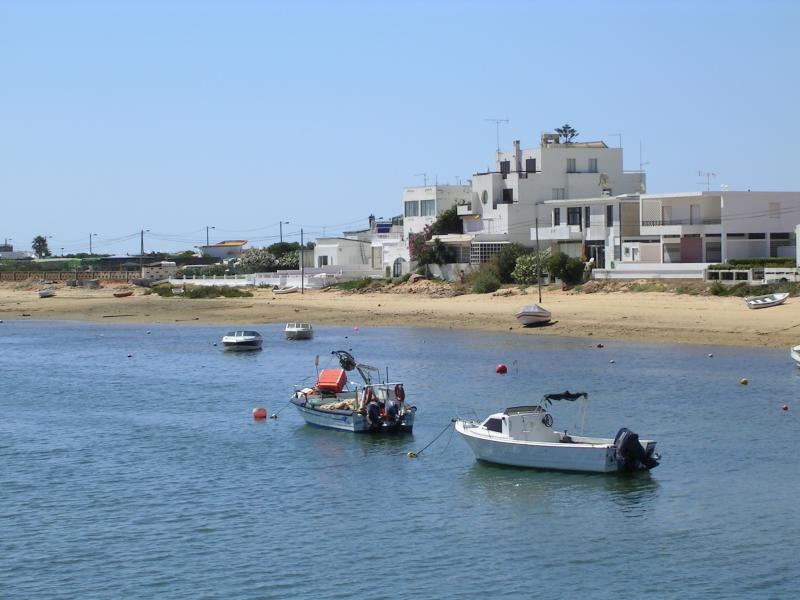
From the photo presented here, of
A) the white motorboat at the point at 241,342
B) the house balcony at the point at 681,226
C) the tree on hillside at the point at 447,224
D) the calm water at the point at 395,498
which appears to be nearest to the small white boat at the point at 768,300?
the calm water at the point at 395,498

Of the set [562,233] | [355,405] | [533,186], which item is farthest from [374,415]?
[533,186]

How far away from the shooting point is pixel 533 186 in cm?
9544

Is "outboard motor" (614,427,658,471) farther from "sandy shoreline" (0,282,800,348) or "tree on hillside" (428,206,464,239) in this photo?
"tree on hillside" (428,206,464,239)

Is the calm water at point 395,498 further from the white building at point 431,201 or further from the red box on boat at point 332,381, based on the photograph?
the white building at point 431,201

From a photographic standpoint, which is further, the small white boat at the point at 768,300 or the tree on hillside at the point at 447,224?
the tree on hillside at the point at 447,224

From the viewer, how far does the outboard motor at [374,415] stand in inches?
1604

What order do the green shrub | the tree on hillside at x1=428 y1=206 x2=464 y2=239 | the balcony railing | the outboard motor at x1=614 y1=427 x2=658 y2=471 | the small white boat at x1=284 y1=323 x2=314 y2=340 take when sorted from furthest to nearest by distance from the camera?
the tree on hillside at x1=428 y1=206 x2=464 y2=239 < the green shrub < the balcony railing < the small white boat at x1=284 y1=323 x2=314 y2=340 < the outboard motor at x1=614 y1=427 x2=658 y2=471

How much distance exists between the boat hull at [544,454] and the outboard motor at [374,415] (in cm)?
524

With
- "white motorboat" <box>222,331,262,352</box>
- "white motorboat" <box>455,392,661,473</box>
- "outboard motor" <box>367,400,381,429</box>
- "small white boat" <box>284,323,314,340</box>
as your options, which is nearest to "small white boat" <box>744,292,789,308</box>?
"small white boat" <box>284,323,314,340</box>

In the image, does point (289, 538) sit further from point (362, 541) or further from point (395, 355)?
point (395, 355)

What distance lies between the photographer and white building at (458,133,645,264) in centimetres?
9406

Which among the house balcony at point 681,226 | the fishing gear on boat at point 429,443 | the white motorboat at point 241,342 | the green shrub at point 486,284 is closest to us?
the fishing gear on boat at point 429,443

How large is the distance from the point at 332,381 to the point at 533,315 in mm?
28046

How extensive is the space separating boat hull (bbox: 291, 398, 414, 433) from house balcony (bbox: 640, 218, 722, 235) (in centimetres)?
4382
